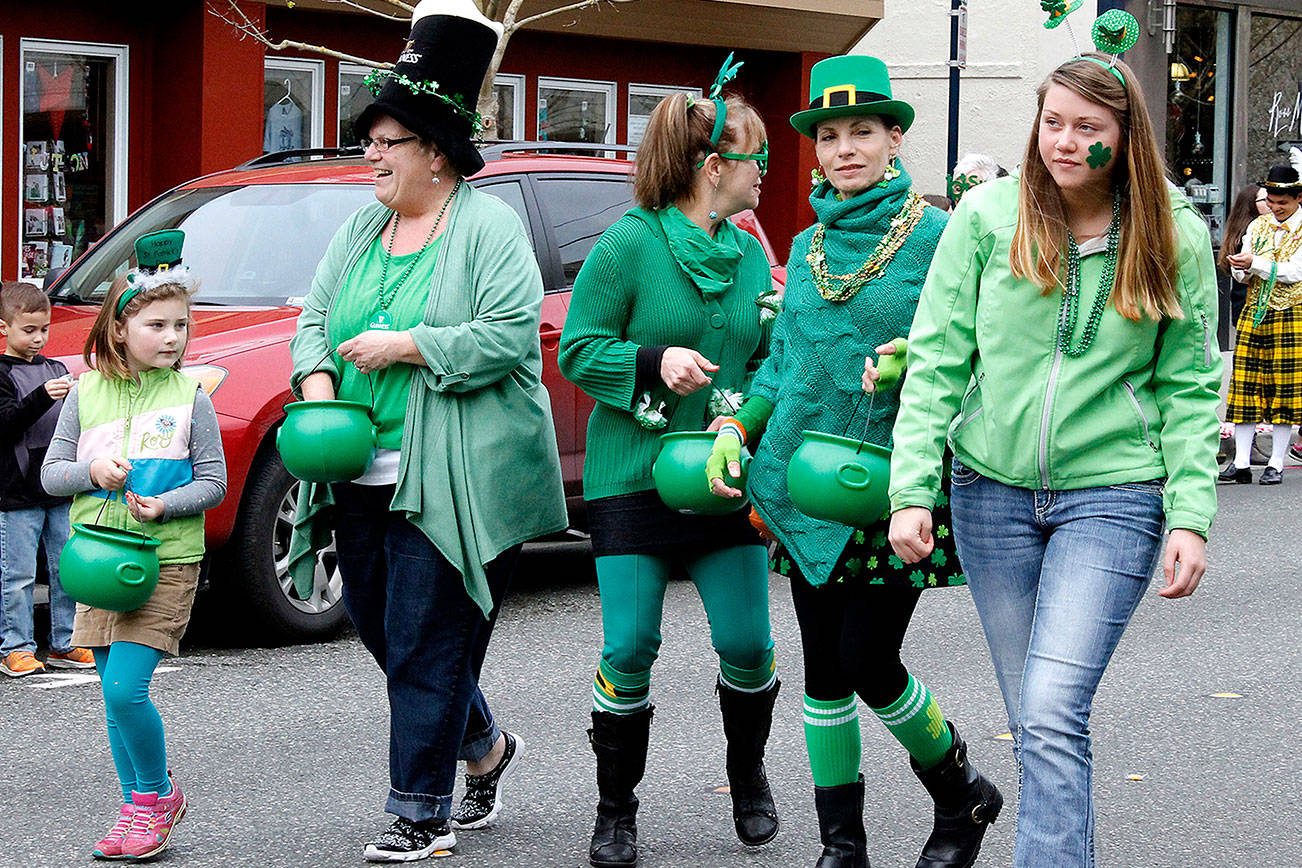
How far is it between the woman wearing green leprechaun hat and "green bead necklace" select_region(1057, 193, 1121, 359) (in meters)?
0.54

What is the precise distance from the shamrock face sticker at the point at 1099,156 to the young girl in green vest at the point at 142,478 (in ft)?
8.16

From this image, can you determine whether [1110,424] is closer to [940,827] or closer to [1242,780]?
[940,827]

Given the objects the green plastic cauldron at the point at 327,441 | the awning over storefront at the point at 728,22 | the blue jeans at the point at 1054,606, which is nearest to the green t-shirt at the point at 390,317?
the green plastic cauldron at the point at 327,441

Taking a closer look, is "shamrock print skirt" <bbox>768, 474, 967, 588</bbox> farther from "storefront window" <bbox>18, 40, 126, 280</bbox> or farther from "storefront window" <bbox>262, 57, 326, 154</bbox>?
"storefront window" <bbox>262, 57, 326, 154</bbox>

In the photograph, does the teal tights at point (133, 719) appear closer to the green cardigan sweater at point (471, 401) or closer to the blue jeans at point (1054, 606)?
the green cardigan sweater at point (471, 401)

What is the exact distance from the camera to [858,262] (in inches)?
164

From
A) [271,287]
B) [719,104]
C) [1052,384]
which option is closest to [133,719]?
[719,104]

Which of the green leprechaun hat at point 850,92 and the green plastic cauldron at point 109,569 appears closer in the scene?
the green leprechaun hat at point 850,92

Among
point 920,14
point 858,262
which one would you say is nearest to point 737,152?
point 858,262

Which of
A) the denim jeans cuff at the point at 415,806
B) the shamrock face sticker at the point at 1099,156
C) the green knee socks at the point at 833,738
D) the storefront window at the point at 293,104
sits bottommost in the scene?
the denim jeans cuff at the point at 415,806

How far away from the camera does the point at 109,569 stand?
14.6 ft

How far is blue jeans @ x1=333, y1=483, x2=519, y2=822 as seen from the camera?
4441 mm

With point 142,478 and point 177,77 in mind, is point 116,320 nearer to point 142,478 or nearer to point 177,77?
point 142,478

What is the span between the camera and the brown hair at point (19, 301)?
21.3ft
